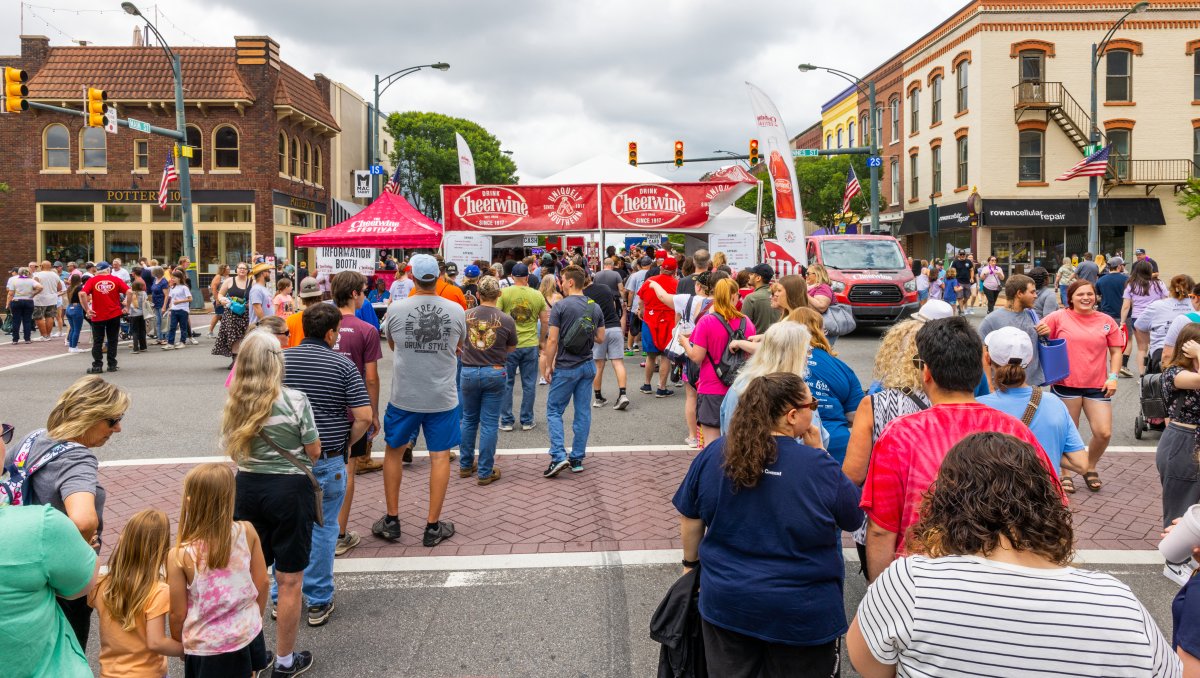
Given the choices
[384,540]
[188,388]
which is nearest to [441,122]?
[188,388]

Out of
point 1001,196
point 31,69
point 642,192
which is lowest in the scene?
point 642,192

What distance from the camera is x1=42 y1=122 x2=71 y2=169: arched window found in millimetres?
31453

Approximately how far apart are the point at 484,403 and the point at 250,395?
9.94 ft

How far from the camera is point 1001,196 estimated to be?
101ft

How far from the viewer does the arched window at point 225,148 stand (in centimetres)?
3167

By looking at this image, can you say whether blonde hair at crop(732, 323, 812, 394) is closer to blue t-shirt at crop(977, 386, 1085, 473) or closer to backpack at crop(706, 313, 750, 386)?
blue t-shirt at crop(977, 386, 1085, 473)

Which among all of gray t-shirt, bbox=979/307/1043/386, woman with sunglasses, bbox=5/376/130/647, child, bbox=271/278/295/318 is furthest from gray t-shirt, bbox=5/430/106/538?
child, bbox=271/278/295/318

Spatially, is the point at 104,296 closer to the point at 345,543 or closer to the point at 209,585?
the point at 345,543

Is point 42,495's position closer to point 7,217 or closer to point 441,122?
point 7,217

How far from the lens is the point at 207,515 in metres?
3.04

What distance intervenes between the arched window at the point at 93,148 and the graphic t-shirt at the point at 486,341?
3139 cm

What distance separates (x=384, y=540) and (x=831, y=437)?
3.00 metres

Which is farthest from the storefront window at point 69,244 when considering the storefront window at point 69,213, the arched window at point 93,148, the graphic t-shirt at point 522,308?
the graphic t-shirt at point 522,308

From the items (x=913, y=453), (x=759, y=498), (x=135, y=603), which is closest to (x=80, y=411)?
(x=135, y=603)
